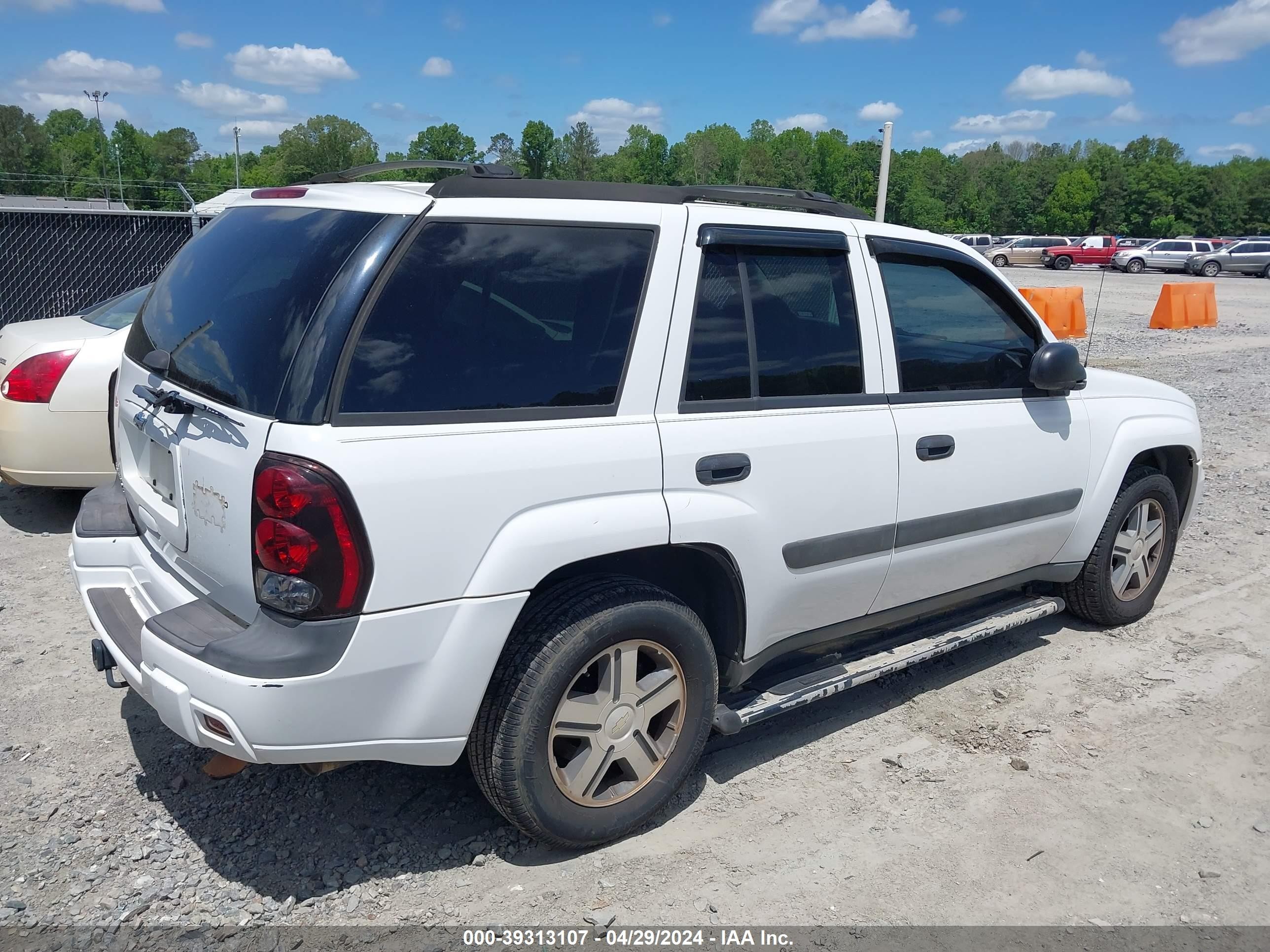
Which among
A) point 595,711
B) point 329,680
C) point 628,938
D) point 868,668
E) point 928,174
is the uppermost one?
point 928,174

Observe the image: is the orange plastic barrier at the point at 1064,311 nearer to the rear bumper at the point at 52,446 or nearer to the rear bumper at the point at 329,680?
the rear bumper at the point at 52,446

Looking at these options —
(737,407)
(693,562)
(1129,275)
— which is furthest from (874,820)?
(1129,275)

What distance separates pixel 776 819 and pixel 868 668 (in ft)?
2.39

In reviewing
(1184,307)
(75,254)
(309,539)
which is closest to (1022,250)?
(1184,307)

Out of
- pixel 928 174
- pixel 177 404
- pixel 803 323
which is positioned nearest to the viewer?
pixel 177 404

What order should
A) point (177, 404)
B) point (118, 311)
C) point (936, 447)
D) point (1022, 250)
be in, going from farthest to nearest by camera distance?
point (1022, 250) < point (118, 311) < point (936, 447) < point (177, 404)

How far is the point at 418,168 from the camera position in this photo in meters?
3.25

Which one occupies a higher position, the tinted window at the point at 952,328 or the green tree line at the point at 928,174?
the green tree line at the point at 928,174

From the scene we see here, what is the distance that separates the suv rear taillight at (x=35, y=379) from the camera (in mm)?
5770

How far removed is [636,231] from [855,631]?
5.77 ft

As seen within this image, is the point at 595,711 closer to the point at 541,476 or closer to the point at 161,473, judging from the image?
the point at 541,476

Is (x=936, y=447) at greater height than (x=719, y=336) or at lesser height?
lesser

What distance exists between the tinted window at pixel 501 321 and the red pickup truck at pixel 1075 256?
50338 mm

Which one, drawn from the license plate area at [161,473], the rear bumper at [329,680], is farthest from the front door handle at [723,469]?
the license plate area at [161,473]
